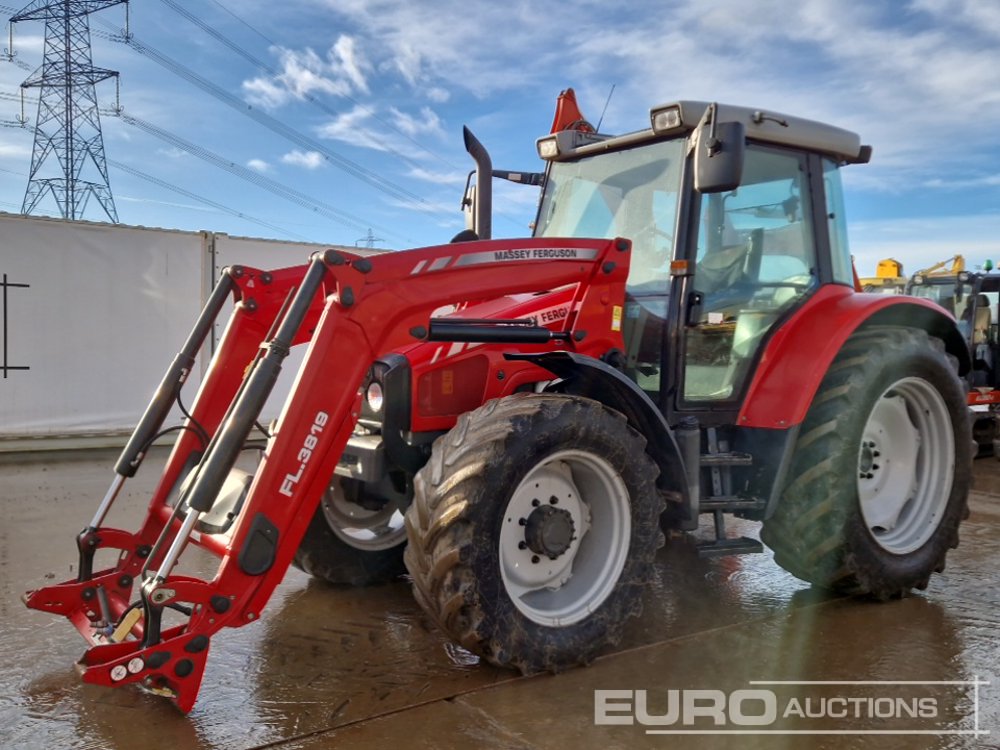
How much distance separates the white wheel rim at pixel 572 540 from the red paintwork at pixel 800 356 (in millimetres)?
1036

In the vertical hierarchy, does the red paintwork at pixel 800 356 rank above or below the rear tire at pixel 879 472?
above

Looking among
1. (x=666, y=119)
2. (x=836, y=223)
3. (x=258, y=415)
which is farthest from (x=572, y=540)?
(x=836, y=223)

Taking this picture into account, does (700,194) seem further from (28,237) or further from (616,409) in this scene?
(28,237)

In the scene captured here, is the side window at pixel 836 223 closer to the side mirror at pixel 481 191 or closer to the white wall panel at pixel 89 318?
the side mirror at pixel 481 191

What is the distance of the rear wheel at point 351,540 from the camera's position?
4.37 meters

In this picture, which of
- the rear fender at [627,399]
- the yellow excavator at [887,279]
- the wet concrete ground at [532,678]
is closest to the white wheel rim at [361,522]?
the wet concrete ground at [532,678]

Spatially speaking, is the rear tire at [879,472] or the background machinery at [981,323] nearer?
the rear tire at [879,472]

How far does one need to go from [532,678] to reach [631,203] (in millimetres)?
2385

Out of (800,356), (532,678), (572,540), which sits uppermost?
(800,356)

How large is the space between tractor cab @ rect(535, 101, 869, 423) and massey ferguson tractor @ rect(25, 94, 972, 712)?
14 millimetres

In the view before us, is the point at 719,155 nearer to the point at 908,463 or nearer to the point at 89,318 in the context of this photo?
the point at 908,463

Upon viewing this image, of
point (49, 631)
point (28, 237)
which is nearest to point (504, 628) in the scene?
point (49, 631)

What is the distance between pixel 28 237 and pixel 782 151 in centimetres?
814

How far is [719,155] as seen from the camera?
3.62 metres
